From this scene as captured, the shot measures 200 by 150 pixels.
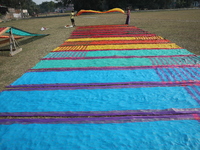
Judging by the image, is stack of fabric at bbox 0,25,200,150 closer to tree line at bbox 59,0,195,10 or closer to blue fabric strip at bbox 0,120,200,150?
blue fabric strip at bbox 0,120,200,150

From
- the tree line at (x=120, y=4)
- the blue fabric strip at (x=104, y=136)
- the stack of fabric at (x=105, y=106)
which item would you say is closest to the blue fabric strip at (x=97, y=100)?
the stack of fabric at (x=105, y=106)

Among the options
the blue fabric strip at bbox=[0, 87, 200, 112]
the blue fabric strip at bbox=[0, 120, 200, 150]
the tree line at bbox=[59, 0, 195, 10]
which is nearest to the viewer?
the blue fabric strip at bbox=[0, 120, 200, 150]

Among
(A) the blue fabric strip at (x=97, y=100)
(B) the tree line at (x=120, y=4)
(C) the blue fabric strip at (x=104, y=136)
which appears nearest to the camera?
(C) the blue fabric strip at (x=104, y=136)

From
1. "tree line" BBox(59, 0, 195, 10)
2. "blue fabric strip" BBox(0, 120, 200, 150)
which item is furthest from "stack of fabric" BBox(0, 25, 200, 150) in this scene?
"tree line" BBox(59, 0, 195, 10)

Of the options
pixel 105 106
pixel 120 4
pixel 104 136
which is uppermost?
pixel 120 4

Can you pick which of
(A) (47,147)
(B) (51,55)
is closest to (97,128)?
(A) (47,147)

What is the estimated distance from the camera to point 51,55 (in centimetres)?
536

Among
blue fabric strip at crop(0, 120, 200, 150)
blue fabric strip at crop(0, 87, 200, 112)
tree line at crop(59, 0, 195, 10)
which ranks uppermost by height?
tree line at crop(59, 0, 195, 10)

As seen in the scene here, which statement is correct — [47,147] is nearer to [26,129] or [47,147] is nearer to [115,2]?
[26,129]

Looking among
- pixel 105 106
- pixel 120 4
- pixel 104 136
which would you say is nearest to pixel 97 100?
pixel 105 106

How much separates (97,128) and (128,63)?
2617 millimetres

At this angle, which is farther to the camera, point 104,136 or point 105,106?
point 105,106

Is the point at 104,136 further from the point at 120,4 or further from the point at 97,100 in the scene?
the point at 120,4

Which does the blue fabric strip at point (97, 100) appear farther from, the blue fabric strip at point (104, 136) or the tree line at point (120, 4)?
the tree line at point (120, 4)
